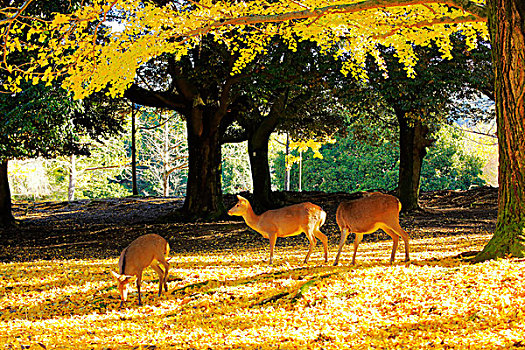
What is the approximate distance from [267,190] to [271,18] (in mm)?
13394

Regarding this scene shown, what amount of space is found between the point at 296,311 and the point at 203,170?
1356 cm

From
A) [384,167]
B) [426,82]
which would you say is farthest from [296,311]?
[384,167]

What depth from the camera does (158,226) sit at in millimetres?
17547

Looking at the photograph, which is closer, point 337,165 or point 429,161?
point 429,161

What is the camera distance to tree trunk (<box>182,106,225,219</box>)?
18.2m

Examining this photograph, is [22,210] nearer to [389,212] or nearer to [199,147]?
[199,147]

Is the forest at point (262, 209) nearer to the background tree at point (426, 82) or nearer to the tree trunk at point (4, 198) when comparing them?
the background tree at point (426, 82)

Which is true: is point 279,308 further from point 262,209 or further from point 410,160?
point 262,209

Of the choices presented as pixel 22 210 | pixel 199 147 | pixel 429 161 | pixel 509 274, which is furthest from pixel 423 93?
pixel 429 161

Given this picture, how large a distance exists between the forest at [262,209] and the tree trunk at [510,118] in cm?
2

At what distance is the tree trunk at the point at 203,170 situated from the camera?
1823cm

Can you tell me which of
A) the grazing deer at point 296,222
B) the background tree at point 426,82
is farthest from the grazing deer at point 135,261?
the background tree at point 426,82

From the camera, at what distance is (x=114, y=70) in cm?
840

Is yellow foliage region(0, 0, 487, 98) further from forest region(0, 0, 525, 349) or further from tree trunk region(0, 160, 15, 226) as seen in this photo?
tree trunk region(0, 160, 15, 226)
